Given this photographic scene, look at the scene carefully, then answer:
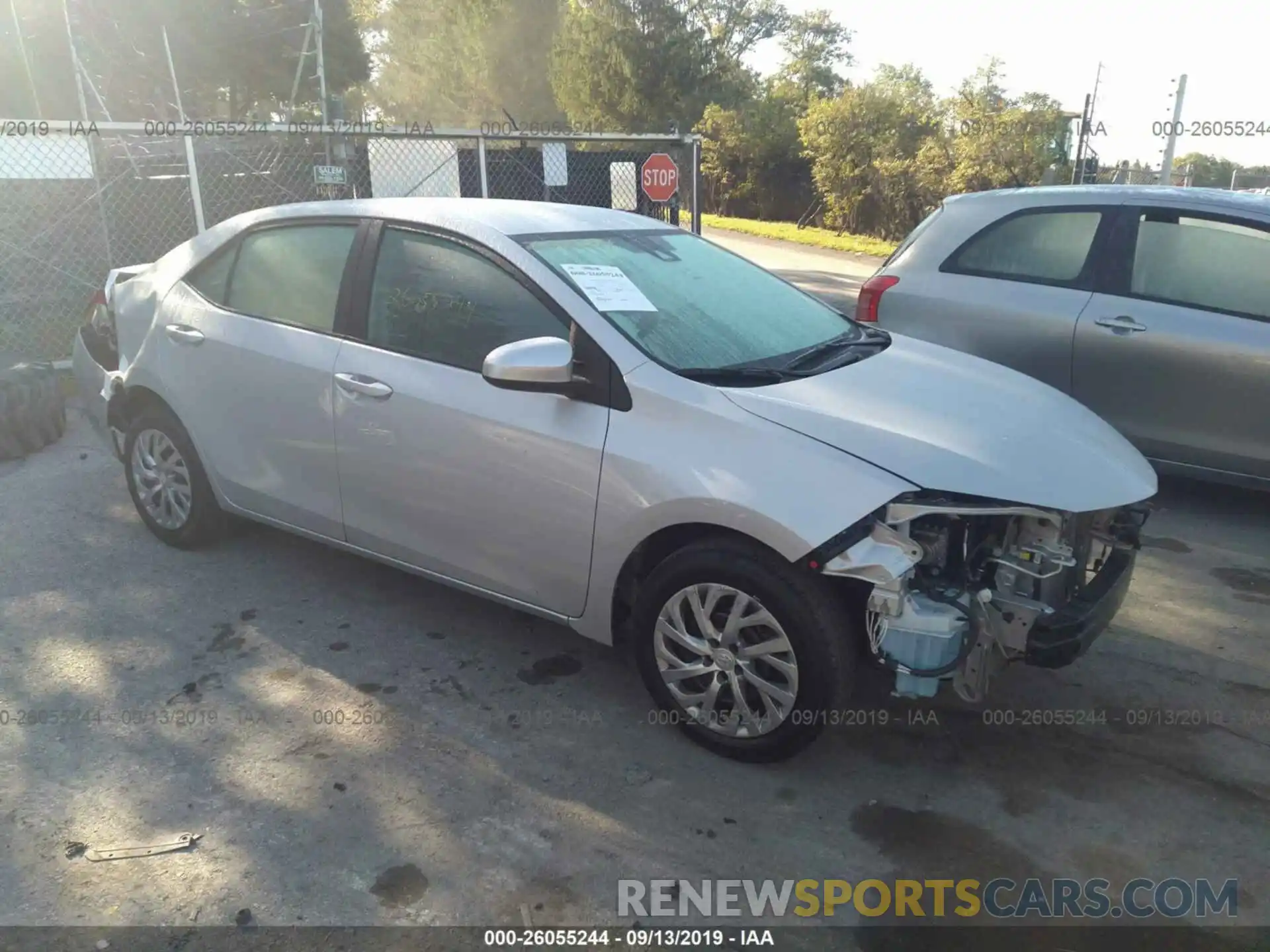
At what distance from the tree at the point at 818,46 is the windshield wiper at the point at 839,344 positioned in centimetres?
4811

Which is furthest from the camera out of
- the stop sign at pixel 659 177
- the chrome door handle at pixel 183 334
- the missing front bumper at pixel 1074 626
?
the stop sign at pixel 659 177

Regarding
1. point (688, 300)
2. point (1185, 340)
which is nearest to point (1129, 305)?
point (1185, 340)

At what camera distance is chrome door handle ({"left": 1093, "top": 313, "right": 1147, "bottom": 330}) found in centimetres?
522

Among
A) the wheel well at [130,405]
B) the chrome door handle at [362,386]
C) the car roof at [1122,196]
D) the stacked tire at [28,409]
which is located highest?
the car roof at [1122,196]

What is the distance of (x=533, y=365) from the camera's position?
3.17m

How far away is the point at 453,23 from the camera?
4581 cm

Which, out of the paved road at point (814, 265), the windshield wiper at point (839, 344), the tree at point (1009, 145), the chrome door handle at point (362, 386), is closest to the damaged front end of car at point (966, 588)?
the windshield wiper at point (839, 344)

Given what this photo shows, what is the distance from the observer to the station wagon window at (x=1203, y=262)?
505cm

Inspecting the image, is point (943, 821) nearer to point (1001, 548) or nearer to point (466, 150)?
point (1001, 548)

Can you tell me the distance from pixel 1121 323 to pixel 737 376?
3014 mm

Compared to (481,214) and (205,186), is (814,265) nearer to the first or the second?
(205,186)

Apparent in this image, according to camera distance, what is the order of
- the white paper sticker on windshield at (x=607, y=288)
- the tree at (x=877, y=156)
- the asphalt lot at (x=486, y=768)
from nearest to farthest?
the asphalt lot at (x=486, y=768) < the white paper sticker on windshield at (x=607, y=288) < the tree at (x=877, y=156)

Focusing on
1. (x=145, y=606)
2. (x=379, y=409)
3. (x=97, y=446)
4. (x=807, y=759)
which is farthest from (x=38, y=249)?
(x=807, y=759)

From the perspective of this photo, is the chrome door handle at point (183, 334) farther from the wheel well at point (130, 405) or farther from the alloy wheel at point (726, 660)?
the alloy wheel at point (726, 660)
